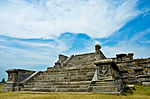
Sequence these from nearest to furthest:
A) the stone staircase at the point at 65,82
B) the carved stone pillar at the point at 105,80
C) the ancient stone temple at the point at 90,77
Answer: the carved stone pillar at the point at 105,80 → the ancient stone temple at the point at 90,77 → the stone staircase at the point at 65,82

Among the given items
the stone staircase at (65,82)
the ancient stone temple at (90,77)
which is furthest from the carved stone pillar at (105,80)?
the stone staircase at (65,82)

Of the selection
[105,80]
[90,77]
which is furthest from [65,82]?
[105,80]

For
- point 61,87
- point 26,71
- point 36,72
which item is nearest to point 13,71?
point 26,71

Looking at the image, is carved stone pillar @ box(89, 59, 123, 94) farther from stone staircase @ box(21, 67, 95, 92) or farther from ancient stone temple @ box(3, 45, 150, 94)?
stone staircase @ box(21, 67, 95, 92)

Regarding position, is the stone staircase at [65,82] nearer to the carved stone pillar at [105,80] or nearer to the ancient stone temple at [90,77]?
the ancient stone temple at [90,77]

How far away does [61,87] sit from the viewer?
27.0 ft

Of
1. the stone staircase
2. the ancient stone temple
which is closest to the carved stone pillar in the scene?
the ancient stone temple

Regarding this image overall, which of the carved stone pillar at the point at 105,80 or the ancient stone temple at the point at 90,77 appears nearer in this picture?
the carved stone pillar at the point at 105,80

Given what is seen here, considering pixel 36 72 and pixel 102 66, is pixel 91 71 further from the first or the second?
pixel 36 72

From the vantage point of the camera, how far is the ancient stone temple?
6785mm

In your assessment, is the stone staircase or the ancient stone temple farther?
the stone staircase

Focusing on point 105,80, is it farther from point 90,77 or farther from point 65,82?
point 65,82

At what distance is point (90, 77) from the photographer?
331 inches

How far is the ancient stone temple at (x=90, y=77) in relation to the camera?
6785 millimetres
